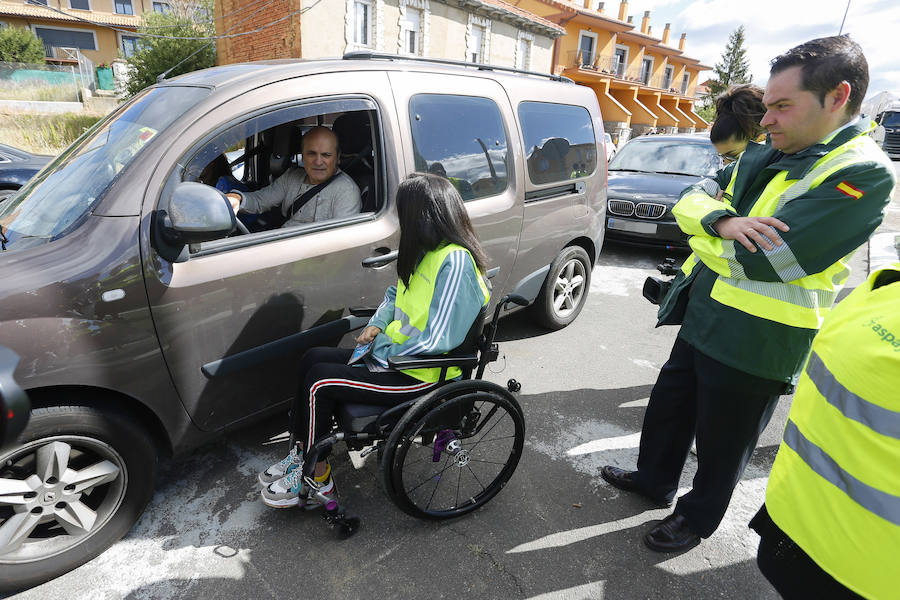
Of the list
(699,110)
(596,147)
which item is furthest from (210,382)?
(699,110)

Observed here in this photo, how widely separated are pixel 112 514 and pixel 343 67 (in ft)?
7.46

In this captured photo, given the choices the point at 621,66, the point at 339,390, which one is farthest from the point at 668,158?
the point at 621,66

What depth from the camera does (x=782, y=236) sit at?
5.15ft

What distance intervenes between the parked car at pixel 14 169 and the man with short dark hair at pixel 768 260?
8011mm

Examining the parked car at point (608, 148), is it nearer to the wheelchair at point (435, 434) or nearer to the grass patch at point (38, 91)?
the wheelchair at point (435, 434)

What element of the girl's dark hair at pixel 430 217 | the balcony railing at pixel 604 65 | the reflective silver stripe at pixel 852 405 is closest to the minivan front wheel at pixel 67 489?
the girl's dark hair at pixel 430 217

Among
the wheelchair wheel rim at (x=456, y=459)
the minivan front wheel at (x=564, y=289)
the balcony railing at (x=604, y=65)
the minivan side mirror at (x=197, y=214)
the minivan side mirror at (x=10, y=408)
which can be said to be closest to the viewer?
the minivan side mirror at (x=10, y=408)

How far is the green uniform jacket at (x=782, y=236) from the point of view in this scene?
4.96 feet

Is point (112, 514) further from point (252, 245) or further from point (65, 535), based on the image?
point (252, 245)

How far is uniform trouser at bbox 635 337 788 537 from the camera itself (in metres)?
→ 1.92

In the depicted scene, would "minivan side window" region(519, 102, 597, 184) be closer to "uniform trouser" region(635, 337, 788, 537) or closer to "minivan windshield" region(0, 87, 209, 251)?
"uniform trouser" region(635, 337, 788, 537)

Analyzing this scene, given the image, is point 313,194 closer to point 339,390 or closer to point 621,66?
point 339,390

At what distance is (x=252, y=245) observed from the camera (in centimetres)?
223

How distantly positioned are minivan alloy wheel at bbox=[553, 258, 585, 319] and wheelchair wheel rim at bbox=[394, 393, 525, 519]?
1.79m
